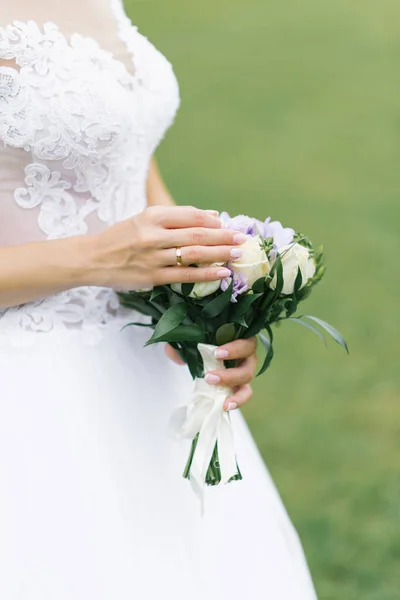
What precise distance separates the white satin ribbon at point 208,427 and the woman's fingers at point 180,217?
28 centimetres

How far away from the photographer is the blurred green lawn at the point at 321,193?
14.8 feet

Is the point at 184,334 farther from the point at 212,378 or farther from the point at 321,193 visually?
the point at 321,193

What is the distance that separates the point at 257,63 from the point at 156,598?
12.2 m

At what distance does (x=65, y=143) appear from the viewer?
6.97ft

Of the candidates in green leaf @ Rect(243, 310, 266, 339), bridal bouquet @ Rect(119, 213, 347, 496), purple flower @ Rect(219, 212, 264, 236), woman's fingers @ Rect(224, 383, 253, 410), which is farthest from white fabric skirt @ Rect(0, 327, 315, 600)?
Answer: purple flower @ Rect(219, 212, 264, 236)

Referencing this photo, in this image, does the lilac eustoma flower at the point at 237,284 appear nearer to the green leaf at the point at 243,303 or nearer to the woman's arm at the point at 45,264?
the green leaf at the point at 243,303

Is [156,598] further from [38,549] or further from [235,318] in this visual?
[235,318]

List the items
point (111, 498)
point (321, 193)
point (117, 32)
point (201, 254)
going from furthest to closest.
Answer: point (321, 193), point (117, 32), point (111, 498), point (201, 254)

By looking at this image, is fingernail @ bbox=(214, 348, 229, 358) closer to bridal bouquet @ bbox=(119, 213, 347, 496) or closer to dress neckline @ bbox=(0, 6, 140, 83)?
bridal bouquet @ bbox=(119, 213, 347, 496)

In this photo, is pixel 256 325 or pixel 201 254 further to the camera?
pixel 256 325

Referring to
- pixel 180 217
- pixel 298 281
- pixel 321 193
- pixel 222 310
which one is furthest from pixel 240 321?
pixel 321 193

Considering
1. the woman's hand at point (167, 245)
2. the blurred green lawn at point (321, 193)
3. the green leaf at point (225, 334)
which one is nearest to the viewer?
the woman's hand at point (167, 245)

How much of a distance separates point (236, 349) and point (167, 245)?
0.30 m

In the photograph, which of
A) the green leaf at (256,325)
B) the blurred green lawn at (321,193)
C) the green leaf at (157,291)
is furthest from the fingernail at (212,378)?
the blurred green lawn at (321,193)
